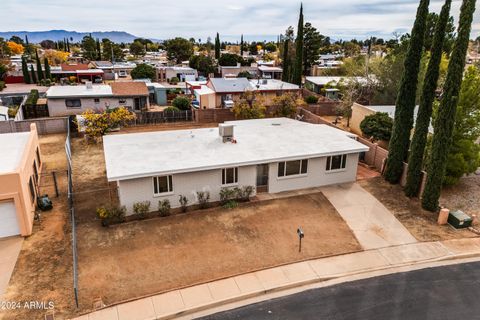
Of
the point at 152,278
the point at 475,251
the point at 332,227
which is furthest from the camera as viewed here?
the point at 332,227

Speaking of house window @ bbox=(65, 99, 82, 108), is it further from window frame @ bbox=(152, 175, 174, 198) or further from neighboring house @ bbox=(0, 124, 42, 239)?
window frame @ bbox=(152, 175, 174, 198)

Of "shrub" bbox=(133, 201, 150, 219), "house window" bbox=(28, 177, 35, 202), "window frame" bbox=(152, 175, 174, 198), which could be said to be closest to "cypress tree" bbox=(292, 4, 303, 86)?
"window frame" bbox=(152, 175, 174, 198)

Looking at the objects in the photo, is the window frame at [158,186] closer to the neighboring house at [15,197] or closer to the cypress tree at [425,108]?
the neighboring house at [15,197]

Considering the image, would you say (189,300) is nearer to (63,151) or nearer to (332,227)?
(332,227)

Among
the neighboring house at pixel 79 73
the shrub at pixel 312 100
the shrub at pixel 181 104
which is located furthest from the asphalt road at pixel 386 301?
the neighboring house at pixel 79 73

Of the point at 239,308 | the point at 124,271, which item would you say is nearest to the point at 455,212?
the point at 239,308

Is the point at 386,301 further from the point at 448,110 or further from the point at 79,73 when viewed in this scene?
the point at 79,73

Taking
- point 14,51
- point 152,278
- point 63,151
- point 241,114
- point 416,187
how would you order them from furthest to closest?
point 14,51 → point 241,114 → point 63,151 → point 416,187 → point 152,278

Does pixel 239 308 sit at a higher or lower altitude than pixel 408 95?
lower
